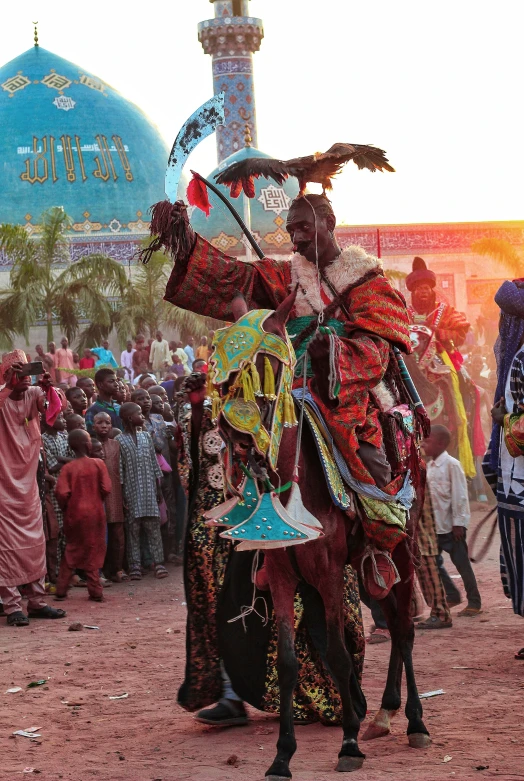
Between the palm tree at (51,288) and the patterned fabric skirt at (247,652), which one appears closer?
the patterned fabric skirt at (247,652)

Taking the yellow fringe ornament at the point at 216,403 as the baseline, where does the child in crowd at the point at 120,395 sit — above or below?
above

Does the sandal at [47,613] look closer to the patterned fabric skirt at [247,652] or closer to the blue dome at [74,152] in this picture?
the patterned fabric skirt at [247,652]

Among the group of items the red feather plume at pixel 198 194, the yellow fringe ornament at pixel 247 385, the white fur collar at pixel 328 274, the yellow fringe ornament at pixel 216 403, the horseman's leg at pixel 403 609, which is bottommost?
the horseman's leg at pixel 403 609

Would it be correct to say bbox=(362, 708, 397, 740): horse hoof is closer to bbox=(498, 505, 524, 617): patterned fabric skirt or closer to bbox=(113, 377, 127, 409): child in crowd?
bbox=(498, 505, 524, 617): patterned fabric skirt

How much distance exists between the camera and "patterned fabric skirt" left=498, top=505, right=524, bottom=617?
7.84m

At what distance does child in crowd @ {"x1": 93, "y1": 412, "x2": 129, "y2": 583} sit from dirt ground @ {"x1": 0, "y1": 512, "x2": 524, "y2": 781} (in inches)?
91.5

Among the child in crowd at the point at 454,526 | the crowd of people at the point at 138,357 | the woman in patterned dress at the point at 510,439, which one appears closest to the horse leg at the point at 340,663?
the woman in patterned dress at the point at 510,439

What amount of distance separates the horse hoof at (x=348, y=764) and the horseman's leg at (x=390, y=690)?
2.13ft

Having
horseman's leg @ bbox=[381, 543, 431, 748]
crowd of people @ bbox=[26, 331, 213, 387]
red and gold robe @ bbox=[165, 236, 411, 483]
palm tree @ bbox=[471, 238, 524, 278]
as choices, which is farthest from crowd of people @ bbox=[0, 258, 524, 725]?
palm tree @ bbox=[471, 238, 524, 278]

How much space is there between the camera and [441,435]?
1030 centimetres

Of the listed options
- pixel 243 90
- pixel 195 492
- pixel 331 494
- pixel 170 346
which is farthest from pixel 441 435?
pixel 243 90

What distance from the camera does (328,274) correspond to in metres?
6.19

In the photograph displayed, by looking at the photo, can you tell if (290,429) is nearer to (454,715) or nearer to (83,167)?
(454,715)

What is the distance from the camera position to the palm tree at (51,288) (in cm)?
3328
